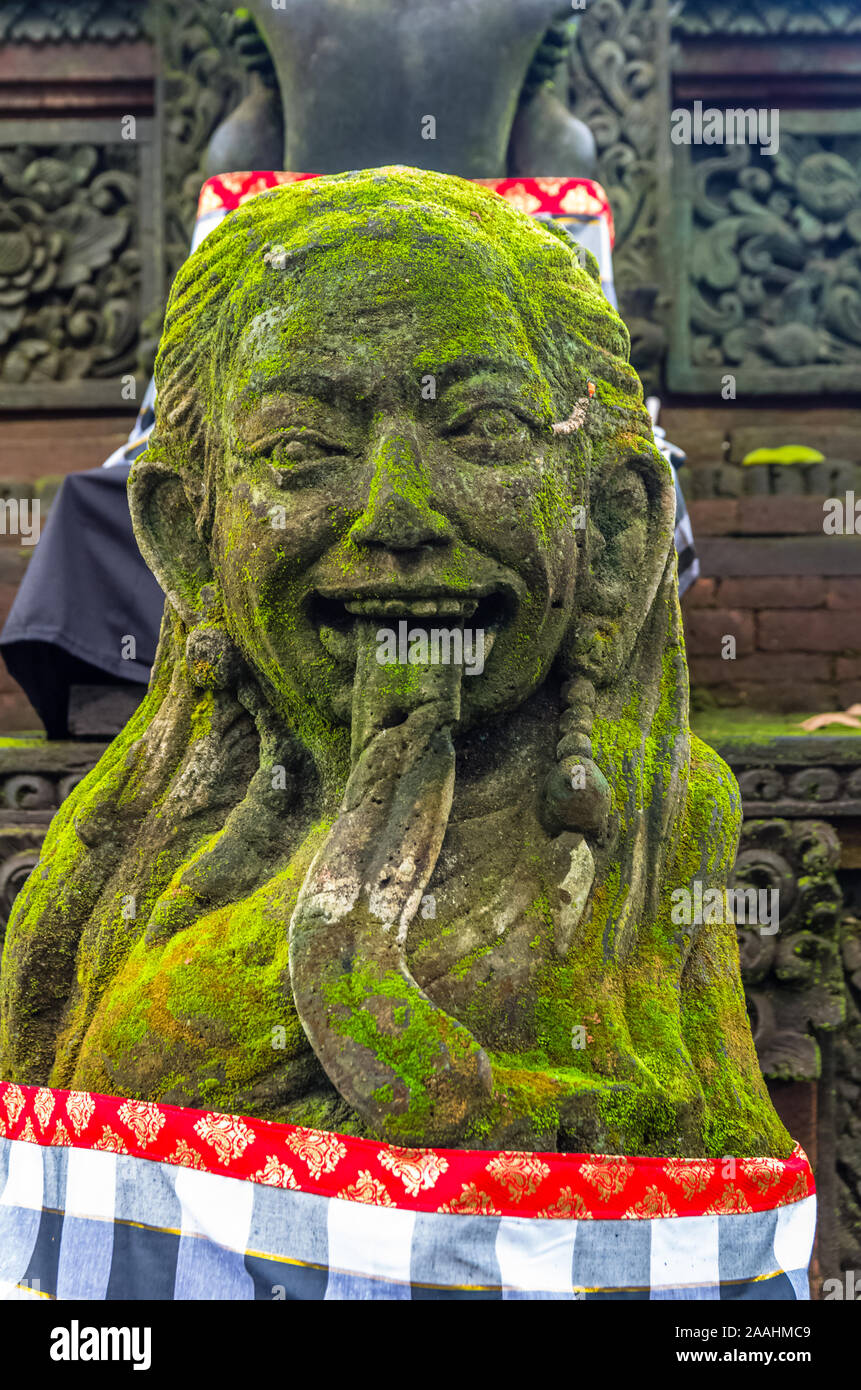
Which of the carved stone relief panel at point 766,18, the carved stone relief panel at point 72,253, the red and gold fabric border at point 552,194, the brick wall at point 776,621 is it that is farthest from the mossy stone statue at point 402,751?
the carved stone relief panel at point 766,18

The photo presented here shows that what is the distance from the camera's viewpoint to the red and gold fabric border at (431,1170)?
204cm

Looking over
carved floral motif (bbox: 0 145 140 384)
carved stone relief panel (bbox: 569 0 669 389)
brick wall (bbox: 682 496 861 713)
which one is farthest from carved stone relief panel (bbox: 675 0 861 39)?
carved floral motif (bbox: 0 145 140 384)

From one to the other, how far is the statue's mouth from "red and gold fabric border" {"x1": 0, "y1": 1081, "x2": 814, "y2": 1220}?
2.58 feet

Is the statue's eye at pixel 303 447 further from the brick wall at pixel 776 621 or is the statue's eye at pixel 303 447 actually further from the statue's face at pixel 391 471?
the brick wall at pixel 776 621

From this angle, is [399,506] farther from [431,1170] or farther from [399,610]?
[431,1170]

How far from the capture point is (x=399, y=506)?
2.20 metres

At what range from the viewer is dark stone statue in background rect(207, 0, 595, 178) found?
4988 mm

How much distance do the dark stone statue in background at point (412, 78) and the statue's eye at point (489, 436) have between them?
2.96 meters

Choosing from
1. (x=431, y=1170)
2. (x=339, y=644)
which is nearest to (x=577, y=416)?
(x=339, y=644)

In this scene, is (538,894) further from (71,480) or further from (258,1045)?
(71,480)

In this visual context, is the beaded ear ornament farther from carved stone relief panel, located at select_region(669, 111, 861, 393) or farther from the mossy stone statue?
carved stone relief panel, located at select_region(669, 111, 861, 393)

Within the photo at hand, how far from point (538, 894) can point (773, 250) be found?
4451 mm
